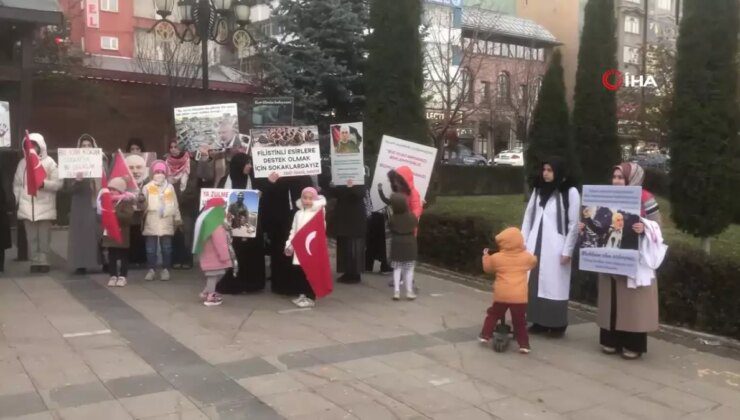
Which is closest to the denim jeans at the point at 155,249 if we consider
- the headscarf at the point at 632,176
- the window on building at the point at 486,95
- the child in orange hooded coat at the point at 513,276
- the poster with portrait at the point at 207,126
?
the poster with portrait at the point at 207,126

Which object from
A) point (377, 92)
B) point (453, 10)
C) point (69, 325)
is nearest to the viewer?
point (69, 325)

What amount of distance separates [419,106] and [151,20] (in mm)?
34296

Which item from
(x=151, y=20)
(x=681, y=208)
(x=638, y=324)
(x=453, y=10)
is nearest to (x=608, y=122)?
(x=681, y=208)

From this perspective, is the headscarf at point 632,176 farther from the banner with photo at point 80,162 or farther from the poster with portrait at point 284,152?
the banner with photo at point 80,162

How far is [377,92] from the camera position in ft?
40.3

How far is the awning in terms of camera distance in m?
11.5

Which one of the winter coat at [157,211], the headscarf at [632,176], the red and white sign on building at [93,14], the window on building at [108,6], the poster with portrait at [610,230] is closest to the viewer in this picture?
the poster with portrait at [610,230]

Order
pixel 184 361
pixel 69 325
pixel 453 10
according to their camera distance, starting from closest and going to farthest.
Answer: pixel 184 361 < pixel 69 325 < pixel 453 10

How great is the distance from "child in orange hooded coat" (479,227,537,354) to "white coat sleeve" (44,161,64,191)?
19.9 ft

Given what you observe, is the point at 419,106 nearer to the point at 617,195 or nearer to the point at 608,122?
the point at 608,122

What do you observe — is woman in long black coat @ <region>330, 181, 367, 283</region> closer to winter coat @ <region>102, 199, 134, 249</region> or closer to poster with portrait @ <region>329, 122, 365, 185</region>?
poster with portrait @ <region>329, 122, 365, 185</region>

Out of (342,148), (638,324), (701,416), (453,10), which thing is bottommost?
(701,416)

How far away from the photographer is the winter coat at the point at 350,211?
9.73 meters

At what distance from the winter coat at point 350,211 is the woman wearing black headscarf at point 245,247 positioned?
4.05ft
